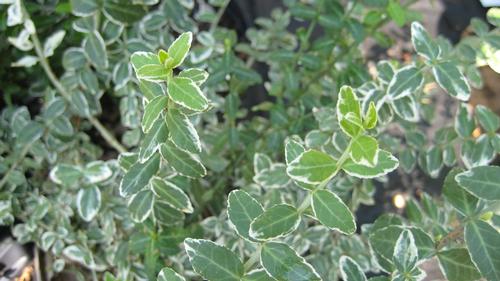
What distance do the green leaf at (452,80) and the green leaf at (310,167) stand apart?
1.07 feet

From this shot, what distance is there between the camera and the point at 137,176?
965 millimetres

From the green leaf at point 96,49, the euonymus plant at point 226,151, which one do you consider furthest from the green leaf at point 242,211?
the green leaf at point 96,49

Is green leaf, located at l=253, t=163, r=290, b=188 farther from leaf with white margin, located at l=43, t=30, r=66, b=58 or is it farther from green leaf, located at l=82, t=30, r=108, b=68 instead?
leaf with white margin, located at l=43, t=30, r=66, b=58

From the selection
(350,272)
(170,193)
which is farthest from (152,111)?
(350,272)

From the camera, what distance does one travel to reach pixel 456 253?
94 cm

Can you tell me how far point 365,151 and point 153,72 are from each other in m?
0.29

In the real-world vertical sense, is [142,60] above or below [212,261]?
above

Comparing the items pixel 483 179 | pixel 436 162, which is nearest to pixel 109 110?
pixel 436 162

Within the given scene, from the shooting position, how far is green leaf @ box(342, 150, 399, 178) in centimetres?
77

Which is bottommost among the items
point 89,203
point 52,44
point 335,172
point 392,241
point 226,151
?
point 226,151

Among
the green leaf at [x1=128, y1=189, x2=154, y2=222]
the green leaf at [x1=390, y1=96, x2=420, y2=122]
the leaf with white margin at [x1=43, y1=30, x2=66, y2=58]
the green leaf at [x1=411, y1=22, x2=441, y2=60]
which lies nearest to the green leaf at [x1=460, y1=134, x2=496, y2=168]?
the green leaf at [x1=390, y1=96, x2=420, y2=122]

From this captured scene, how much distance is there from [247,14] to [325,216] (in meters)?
1.25

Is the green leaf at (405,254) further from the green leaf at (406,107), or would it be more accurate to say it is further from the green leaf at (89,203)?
the green leaf at (89,203)

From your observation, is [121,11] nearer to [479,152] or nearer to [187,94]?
[187,94]
